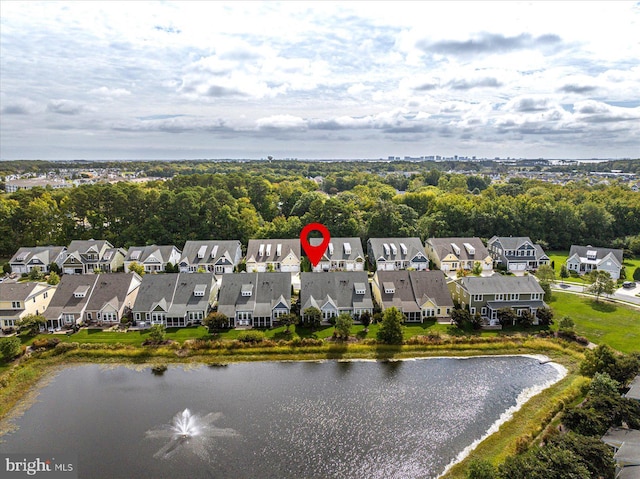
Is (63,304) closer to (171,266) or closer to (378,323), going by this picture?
(171,266)

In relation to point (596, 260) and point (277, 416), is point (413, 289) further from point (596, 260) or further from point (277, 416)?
point (596, 260)

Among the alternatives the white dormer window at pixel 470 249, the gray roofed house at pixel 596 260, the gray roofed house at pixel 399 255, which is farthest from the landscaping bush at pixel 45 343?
the gray roofed house at pixel 596 260

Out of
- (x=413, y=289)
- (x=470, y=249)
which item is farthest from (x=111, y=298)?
(x=470, y=249)

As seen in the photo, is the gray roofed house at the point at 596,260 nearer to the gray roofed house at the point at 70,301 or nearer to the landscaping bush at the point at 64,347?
the landscaping bush at the point at 64,347

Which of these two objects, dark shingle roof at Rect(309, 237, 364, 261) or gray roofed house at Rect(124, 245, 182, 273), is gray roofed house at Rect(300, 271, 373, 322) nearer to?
dark shingle roof at Rect(309, 237, 364, 261)

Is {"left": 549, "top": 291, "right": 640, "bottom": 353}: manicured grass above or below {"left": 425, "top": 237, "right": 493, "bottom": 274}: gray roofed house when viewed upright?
below

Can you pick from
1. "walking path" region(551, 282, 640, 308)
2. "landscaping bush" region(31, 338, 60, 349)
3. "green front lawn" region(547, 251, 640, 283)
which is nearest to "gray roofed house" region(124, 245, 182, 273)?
"landscaping bush" region(31, 338, 60, 349)
